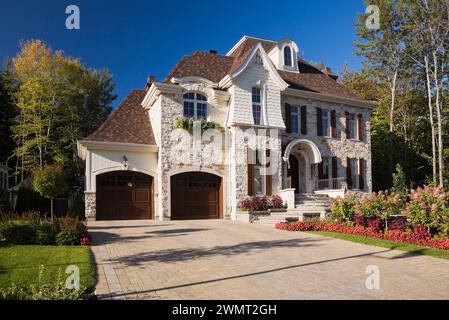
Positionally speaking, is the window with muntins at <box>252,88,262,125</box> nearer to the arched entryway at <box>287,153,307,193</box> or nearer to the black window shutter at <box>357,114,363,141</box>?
the arched entryway at <box>287,153,307,193</box>

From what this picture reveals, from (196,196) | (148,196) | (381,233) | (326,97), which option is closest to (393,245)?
(381,233)

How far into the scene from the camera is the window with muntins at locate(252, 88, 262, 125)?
2125 centimetres

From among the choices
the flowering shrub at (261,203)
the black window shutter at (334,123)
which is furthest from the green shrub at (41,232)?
the black window shutter at (334,123)

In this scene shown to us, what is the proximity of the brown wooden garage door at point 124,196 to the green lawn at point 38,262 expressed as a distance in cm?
977

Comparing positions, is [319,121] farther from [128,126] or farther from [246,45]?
[128,126]

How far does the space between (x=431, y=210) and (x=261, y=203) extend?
9.25 m

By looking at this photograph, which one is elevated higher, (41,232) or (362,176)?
(362,176)

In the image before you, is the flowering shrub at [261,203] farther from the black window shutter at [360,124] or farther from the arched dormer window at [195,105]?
the black window shutter at [360,124]

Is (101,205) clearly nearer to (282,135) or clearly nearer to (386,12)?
(282,135)

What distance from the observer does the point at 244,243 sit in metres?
11.5

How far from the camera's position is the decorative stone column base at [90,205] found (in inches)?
748

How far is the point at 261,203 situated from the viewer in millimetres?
19500

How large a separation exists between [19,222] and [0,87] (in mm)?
27964

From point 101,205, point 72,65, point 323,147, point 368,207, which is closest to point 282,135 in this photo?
point 323,147
